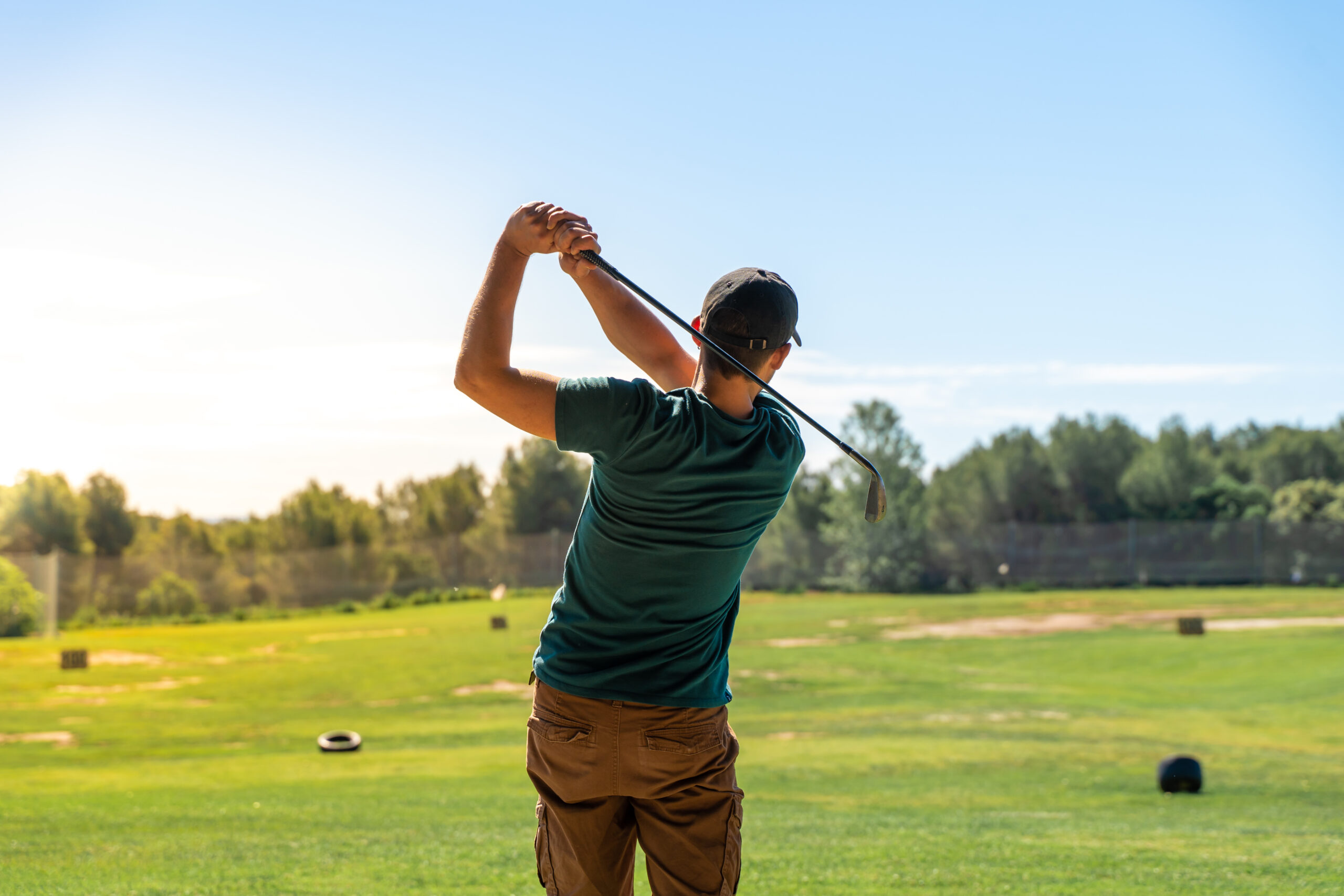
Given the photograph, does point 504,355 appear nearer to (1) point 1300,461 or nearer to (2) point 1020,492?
(2) point 1020,492

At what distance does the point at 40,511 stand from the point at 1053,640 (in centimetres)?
5195

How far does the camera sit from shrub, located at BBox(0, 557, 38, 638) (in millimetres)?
42531

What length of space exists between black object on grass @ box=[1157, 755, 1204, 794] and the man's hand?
1123 cm

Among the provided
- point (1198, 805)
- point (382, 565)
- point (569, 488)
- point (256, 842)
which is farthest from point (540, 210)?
point (569, 488)

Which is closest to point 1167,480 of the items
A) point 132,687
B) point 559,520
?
point 559,520

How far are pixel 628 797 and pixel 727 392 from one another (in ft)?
2.93

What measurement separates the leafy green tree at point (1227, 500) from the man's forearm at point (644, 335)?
7799 centimetres

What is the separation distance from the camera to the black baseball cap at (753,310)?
8.47ft

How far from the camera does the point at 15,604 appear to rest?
43.0m

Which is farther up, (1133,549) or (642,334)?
(642,334)

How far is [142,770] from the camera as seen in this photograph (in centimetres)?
1433

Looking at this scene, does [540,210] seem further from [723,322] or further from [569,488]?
[569,488]

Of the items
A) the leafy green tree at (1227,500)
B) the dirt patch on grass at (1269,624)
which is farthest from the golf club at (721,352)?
the leafy green tree at (1227,500)

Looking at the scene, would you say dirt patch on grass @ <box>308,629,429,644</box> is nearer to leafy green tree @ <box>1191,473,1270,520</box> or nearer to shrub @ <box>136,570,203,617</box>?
shrub @ <box>136,570,203,617</box>
